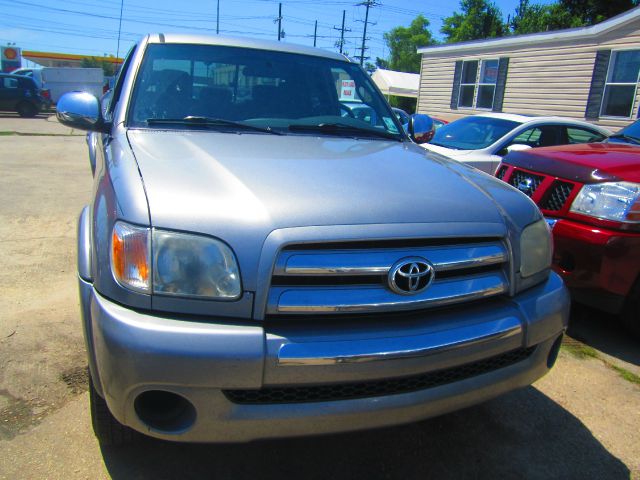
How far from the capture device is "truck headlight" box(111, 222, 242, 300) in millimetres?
1686

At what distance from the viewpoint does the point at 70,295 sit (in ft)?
12.4

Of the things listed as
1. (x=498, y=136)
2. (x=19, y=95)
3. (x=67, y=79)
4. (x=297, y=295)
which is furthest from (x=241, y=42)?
(x=67, y=79)

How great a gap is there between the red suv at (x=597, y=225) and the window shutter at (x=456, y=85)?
14.5 m

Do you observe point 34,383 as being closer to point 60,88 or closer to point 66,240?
point 66,240

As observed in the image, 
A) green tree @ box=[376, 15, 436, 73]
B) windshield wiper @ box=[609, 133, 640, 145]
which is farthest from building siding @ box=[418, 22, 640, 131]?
green tree @ box=[376, 15, 436, 73]

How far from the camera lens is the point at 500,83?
15820 millimetres

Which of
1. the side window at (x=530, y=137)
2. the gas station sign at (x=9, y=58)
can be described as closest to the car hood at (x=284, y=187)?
the side window at (x=530, y=137)

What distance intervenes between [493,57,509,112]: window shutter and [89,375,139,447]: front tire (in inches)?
621

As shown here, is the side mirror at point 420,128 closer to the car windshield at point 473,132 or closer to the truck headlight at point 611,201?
the truck headlight at point 611,201

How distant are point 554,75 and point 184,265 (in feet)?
48.2

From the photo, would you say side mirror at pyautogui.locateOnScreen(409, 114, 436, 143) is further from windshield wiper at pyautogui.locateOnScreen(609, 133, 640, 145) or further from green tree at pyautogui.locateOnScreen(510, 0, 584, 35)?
green tree at pyautogui.locateOnScreen(510, 0, 584, 35)

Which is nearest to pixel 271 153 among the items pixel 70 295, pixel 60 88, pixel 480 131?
pixel 70 295

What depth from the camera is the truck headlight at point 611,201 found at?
324 cm

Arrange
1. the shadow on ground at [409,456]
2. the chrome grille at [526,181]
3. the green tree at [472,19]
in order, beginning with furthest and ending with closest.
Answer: the green tree at [472,19], the chrome grille at [526,181], the shadow on ground at [409,456]
